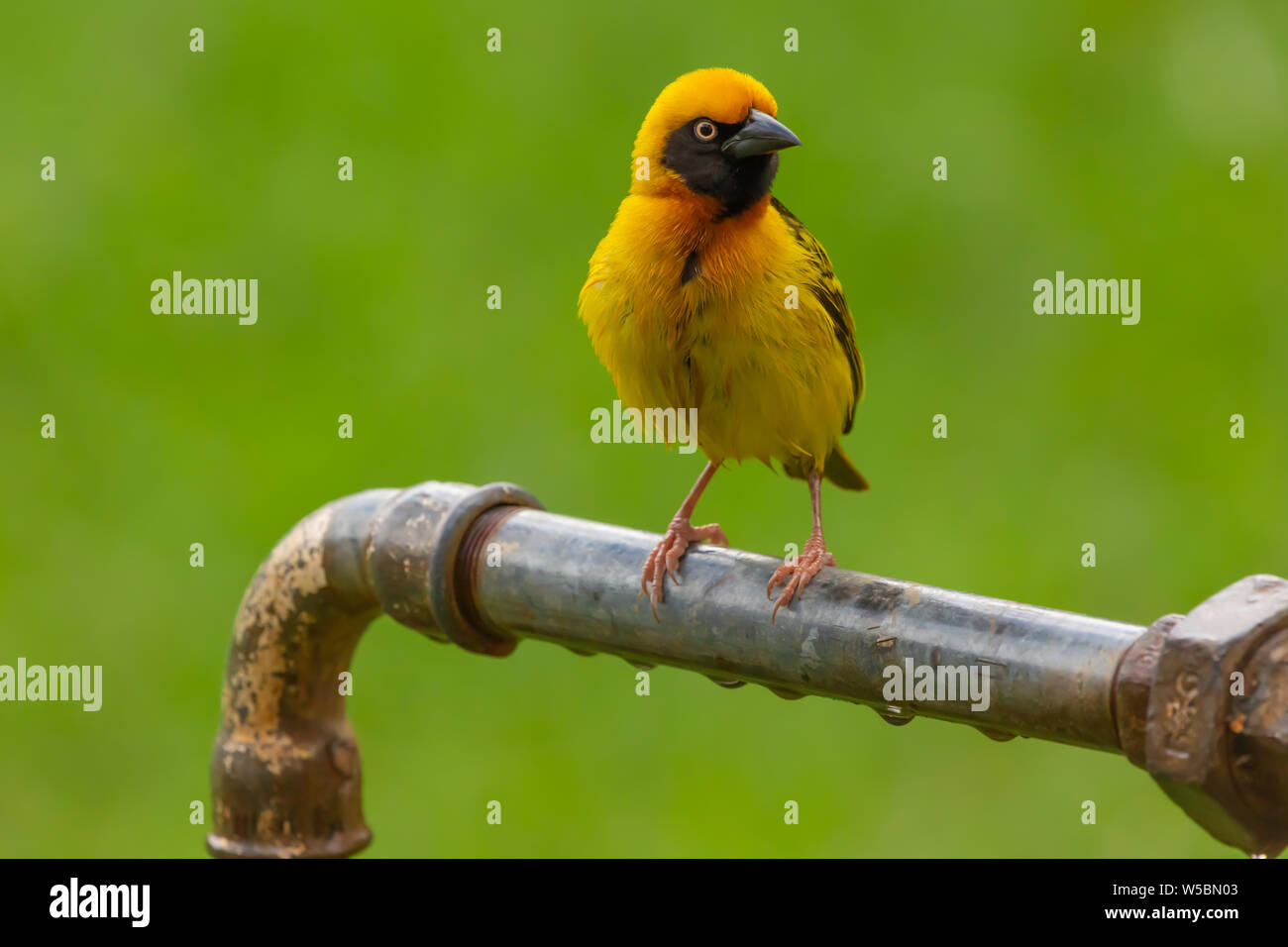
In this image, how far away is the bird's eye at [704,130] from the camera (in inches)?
136

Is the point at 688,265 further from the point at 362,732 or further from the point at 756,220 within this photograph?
the point at 362,732

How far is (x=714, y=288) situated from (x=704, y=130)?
39cm

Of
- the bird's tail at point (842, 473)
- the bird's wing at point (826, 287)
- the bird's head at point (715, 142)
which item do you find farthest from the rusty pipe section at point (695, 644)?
the bird's tail at point (842, 473)

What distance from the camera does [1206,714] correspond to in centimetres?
174

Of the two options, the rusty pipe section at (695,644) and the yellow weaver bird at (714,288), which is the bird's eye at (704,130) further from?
the rusty pipe section at (695,644)

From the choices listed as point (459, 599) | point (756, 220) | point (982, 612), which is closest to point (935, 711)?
point (982, 612)

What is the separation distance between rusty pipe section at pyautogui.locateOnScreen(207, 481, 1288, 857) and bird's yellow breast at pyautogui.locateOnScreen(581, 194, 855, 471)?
671 millimetres

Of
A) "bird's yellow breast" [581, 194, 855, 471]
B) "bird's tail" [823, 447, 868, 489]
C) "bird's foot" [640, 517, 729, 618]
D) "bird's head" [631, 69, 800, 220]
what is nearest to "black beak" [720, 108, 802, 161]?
"bird's head" [631, 69, 800, 220]

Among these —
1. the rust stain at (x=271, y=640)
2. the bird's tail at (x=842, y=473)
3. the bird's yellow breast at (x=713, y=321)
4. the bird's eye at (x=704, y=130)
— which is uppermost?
the bird's eye at (x=704, y=130)

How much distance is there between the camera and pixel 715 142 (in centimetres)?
345

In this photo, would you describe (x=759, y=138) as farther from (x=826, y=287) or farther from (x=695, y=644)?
(x=695, y=644)

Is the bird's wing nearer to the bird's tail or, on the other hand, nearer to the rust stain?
the bird's tail

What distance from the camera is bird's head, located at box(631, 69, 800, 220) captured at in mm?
3406

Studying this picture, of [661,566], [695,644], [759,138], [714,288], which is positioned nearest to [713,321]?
[714,288]
